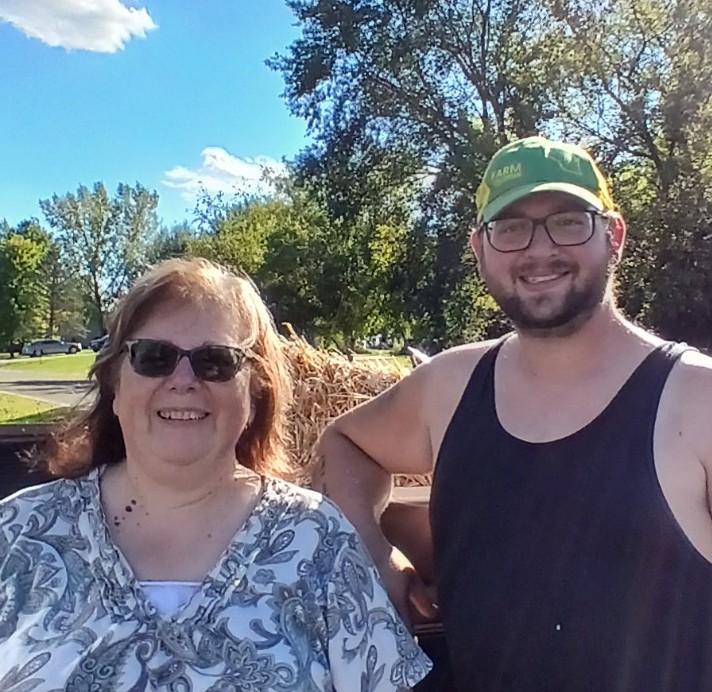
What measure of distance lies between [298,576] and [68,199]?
123ft

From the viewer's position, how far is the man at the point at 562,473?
1.59 metres

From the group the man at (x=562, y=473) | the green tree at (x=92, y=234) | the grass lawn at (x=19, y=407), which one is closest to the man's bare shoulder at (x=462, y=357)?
the man at (x=562, y=473)

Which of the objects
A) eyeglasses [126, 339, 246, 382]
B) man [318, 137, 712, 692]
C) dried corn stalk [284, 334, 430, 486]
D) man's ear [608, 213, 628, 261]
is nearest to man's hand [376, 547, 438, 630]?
man [318, 137, 712, 692]

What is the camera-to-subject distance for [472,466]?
181cm

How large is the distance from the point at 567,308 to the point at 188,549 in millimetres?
849

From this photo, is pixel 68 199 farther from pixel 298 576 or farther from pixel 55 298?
pixel 298 576

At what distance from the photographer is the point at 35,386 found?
21578 mm

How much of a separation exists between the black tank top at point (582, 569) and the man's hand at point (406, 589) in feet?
0.37

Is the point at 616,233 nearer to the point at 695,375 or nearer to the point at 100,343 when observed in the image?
the point at 695,375

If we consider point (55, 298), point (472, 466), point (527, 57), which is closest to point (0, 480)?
point (472, 466)

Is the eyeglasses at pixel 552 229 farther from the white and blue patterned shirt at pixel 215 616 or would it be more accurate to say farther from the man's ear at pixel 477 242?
the white and blue patterned shirt at pixel 215 616

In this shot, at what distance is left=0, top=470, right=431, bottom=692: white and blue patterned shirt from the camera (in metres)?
1.62

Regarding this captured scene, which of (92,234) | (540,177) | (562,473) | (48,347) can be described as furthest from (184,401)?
(48,347)

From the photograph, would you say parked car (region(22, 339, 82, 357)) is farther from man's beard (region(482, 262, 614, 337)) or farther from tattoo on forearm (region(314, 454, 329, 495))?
man's beard (region(482, 262, 614, 337))
